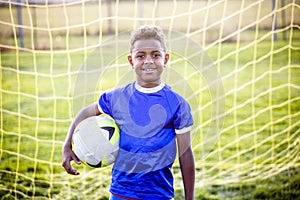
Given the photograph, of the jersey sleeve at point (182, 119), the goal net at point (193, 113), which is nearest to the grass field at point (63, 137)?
the goal net at point (193, 113)

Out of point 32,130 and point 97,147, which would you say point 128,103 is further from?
point 32,130

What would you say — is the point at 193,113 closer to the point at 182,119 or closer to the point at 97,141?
the point at 182,119

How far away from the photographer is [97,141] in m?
2.34

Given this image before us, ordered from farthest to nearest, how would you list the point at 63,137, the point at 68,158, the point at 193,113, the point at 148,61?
the point at 63,137 < the point at 193,113 < the point at 68,158 < the point at 148,61

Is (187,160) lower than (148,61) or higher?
lower

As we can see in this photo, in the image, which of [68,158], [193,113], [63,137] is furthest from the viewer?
[63,137]

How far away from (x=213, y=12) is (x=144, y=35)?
748cm

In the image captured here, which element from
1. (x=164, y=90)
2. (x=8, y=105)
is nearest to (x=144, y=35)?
(x=164, y=90)

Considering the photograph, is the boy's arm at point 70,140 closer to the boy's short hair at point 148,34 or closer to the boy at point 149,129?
the boy at point 149,129

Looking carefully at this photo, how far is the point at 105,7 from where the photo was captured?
948 centimetres

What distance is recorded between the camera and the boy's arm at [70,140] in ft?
7.77

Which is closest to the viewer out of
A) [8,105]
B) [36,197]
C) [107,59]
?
[107,59]

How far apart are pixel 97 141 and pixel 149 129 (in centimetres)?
24

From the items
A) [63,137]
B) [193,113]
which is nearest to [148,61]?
[193,113]
